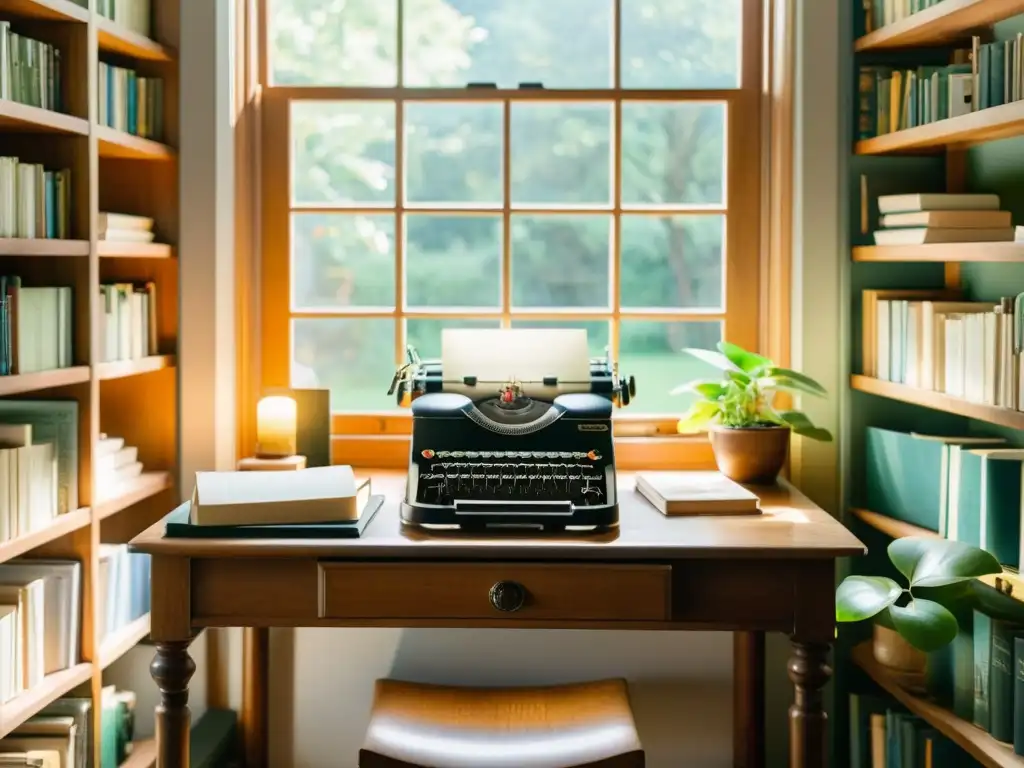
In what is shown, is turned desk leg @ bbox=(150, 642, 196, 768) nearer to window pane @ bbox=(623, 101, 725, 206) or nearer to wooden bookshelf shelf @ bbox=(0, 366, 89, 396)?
wooden bookshelf shelf @ bbox=(0, 366, 89, 396)

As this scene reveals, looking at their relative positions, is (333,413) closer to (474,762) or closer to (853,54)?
(474,762)

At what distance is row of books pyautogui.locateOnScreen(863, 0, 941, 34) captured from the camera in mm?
2700

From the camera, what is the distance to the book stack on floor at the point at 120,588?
274 cm

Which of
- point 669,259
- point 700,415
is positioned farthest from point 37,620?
point 669,259

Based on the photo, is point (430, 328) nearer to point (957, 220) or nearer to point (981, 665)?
point (957, 220)

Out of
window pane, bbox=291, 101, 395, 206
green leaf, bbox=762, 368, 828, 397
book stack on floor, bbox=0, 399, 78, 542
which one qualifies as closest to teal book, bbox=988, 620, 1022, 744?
green leaf, bbox=762, 368, 828, 397

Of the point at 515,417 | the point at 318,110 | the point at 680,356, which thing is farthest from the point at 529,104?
the point at 515,417

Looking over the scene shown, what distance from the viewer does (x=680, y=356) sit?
3219 mm

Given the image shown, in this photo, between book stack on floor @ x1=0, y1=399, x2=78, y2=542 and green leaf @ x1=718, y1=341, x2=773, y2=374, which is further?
green leaf @ x1=718, y1=341, x2=773, y2=374

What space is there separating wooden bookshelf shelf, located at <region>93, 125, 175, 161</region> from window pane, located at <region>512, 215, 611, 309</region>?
35.6 inches

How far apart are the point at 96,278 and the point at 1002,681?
6.62ft

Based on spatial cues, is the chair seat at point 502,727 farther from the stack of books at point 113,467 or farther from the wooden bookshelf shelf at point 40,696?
the stack of books at point 113,467

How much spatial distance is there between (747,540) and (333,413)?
132 cm

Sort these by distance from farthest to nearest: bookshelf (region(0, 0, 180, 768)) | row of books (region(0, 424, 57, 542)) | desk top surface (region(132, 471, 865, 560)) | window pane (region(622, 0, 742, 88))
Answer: window pane (region(622, 0, 742, 88))
bookshelf (region(0, 0, 180, 768))
row of books (region(0, 424, 57, 542))
desk top surface (region(132, 471, 865, 560))
